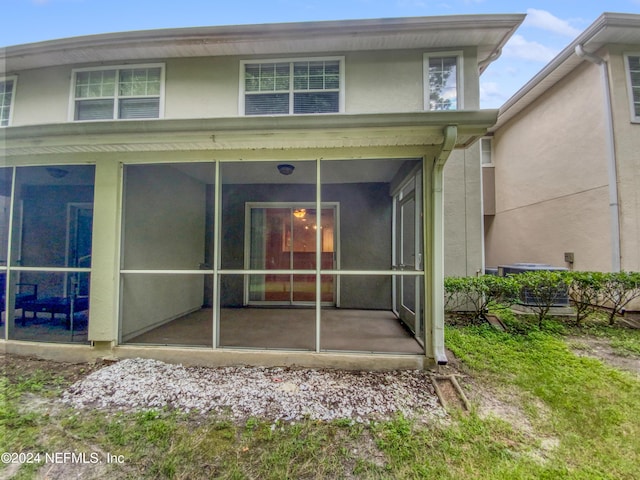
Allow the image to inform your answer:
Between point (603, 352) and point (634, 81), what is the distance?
5.76 meters

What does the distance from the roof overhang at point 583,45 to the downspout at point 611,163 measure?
0.19 m

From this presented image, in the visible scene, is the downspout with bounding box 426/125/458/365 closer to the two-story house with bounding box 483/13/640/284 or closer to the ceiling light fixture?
the two-story house with bounding box 483/13/640/284

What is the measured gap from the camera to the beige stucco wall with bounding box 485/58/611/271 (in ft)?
19.6

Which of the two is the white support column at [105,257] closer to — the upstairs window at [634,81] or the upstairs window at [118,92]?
the upstairs window at [118,92]

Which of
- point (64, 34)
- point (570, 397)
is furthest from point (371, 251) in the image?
point (64, 34)

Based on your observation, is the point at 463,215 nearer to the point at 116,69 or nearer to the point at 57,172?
the point at 57,172

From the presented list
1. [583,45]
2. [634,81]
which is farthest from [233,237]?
[634,81]

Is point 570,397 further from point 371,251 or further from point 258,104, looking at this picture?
point 258,104

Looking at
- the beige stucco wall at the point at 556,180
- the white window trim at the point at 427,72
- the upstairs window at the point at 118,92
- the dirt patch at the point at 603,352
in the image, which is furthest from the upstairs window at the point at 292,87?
the beige stucco wall at the point at 556,180

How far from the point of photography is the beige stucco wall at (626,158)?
5371mm

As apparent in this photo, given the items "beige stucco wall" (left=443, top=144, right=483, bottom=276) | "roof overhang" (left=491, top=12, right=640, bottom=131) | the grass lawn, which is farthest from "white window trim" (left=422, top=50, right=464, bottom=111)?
the grass lawn

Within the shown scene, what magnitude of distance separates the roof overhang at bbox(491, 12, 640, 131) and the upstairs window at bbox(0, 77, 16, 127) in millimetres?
10521

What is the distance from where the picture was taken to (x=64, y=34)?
5.29 m

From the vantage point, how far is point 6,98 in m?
5.90
